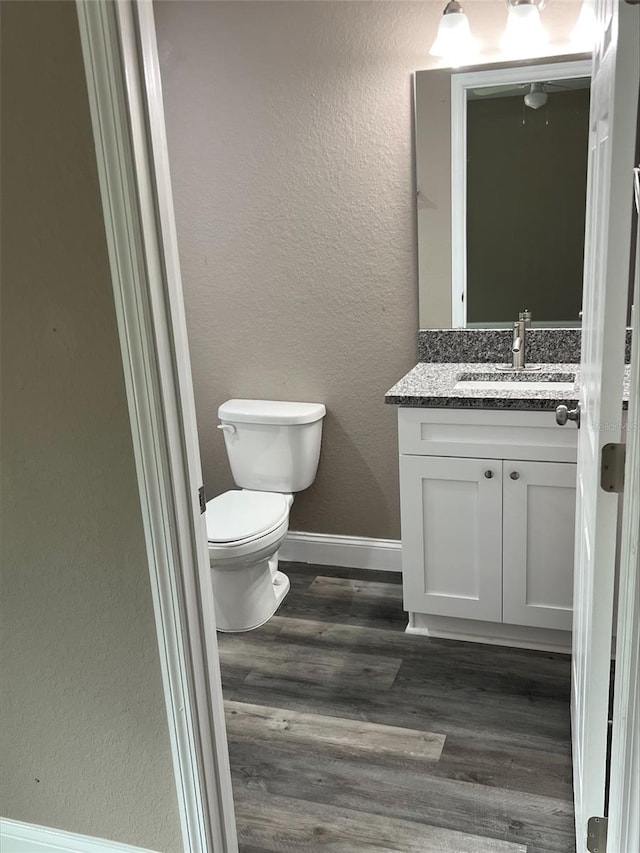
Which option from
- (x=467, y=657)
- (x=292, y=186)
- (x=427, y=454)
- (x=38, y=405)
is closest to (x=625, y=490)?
(x=38, y=405)

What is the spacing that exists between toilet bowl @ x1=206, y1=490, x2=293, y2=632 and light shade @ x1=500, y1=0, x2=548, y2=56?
182cm

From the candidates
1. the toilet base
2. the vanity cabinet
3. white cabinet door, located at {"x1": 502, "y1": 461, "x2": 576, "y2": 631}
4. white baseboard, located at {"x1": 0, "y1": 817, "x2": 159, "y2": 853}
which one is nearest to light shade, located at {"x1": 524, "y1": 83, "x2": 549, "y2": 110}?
the vanity cabinet

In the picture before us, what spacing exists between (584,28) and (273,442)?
1.82 metres

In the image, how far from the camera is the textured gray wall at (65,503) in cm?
135

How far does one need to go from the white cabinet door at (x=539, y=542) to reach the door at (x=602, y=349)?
0.78 meters

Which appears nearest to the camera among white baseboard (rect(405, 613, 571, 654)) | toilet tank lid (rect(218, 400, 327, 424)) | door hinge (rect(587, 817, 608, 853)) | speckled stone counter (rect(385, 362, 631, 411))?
door hinge (rect(587, 817, 608, 853))

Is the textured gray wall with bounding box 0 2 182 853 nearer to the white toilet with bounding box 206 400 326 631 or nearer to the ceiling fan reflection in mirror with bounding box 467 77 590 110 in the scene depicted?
the white toilet with bounding box 206 400 326 631

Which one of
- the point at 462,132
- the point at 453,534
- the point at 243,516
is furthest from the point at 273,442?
the point at 462,132

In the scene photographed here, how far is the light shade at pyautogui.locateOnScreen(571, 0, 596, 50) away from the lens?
2475 millimetres

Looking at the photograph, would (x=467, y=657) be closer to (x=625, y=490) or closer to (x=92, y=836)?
(x=92, y=836)

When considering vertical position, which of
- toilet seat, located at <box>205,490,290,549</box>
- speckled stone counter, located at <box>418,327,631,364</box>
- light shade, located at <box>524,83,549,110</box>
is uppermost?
light shade, located at <box>524,83,549,110</box>

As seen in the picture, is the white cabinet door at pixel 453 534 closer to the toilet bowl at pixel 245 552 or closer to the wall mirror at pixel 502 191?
the toilet bowl at pixel 245 552

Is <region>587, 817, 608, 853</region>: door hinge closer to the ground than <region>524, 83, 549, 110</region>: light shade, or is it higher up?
closer to the ground

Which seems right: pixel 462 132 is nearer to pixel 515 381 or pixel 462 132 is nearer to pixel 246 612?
pixel 515 381
